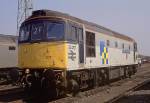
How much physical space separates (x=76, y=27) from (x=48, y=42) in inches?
79.9

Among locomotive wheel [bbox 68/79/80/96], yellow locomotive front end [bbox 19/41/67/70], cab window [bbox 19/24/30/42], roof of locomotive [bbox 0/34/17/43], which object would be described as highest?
roof of locomotive [bbox 0/34/17/43]

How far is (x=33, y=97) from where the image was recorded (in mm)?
16453

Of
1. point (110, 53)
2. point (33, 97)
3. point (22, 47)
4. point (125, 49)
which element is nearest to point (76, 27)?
point (22, 47)

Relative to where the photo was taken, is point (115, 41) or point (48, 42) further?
point (115, 41)

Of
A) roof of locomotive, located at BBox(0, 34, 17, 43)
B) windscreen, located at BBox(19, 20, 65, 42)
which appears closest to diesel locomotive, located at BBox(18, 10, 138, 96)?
windscreen, located at BBox(19, 20, 65, 42)

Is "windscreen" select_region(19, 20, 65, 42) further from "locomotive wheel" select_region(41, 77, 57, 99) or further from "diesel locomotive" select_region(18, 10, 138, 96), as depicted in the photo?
"locomotive wheel" select_region(41, 77, 57, 99)

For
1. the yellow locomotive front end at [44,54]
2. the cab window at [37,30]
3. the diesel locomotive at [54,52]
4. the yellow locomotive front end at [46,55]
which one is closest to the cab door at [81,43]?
the diesel locomotive at [54,52]

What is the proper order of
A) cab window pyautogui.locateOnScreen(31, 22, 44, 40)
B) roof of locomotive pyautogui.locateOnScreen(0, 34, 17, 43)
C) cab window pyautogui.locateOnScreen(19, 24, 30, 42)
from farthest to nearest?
roof of locomotive pyautogui.locateOnScreen(0, 34, 17, 43), cab window pyautogui.locateOnScreen(19, 24, 30, 42), cab window pyautogui.locateOnScreen(31, 22, 44, 40)

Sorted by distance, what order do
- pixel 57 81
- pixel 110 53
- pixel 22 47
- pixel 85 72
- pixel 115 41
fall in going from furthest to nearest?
pixel 115 41, pixel 110 53, pixel 85 72, pixel 22 47, pixel 57 81

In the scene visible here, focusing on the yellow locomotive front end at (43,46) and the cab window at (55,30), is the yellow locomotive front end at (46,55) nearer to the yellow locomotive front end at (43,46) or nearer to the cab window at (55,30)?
the yellow locomotive front end at (43,46)

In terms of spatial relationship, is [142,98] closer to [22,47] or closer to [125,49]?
[22,47]

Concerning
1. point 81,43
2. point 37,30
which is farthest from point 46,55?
point 81,43

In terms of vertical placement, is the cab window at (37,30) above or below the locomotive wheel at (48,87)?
above

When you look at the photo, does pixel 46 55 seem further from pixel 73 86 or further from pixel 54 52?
pixel 73 86
